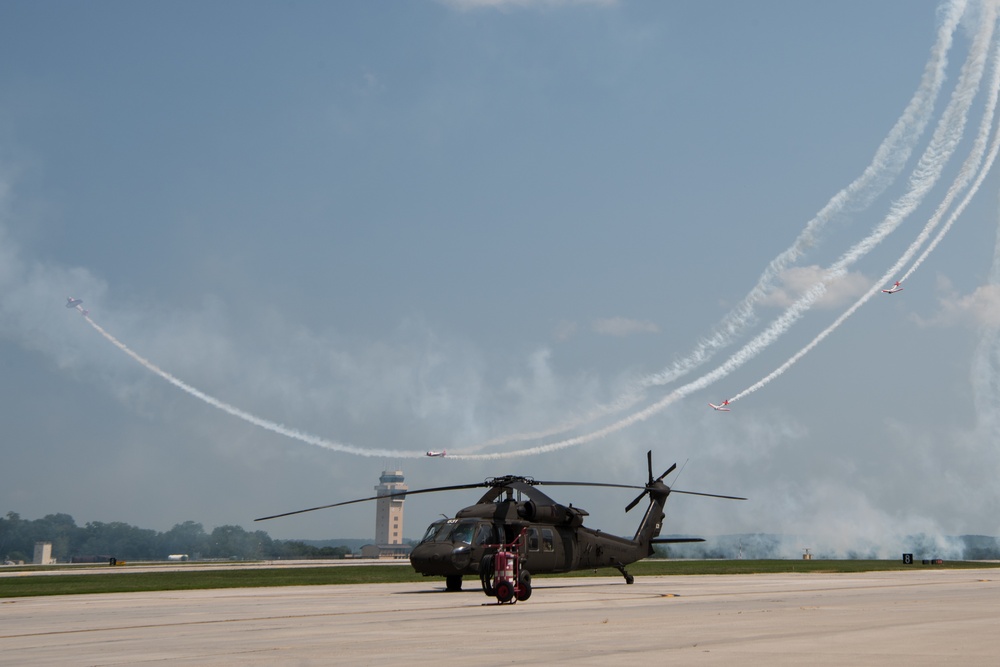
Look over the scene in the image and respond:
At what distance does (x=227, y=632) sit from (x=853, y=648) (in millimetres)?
11831

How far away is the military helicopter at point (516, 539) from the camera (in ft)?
113

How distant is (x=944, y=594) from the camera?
34.0 m

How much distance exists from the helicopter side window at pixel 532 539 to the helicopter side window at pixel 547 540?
1.32 ft

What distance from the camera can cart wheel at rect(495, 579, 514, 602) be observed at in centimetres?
2894

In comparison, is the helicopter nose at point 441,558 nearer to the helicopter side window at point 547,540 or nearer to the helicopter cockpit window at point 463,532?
the helicopter cockpit window at point 463,532

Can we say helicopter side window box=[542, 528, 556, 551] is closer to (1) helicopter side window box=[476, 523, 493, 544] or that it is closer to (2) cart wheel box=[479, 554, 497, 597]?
(1) helicopter side window box=[476, 523, 493, 544]

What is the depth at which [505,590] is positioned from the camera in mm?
28953

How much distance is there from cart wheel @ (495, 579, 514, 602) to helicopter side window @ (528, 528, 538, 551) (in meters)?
8.19

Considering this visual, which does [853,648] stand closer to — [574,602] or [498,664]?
[498,664]

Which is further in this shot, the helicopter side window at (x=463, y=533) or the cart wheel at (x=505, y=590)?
the helicopter side window at (x=463, y=533)

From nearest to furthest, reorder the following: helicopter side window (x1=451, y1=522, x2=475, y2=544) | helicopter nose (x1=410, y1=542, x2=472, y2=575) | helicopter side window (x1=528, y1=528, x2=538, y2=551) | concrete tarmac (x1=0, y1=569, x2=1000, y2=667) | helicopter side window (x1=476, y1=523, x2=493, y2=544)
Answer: concrete tarmac (x1=0, y1=569, x2=1000, y2=667), helicopter nose (x1=410, y1=542, x2=472, y2=575), helicopter side window (x1=451, y1=522, x2=475, y2=544), helicopter side window (x1=476, y1=523, x2=493, y2=544), helicopter side window (x1=528, y1=528, x2=538, y2=551)

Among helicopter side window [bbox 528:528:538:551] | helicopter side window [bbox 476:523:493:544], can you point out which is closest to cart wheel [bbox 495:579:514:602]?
helicopter side window [bbox 476:523:493:544]

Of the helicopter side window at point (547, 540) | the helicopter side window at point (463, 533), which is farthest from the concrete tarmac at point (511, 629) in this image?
the helicopter side window at point (547, 540)

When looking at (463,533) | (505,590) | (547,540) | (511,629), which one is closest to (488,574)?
(505,590)
